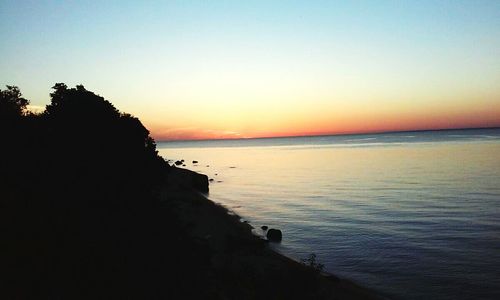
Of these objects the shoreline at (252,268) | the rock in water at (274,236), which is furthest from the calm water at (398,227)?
the shoreline at (252,268)

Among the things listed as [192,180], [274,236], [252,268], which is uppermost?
[192,180]

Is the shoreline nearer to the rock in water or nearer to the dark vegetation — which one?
the rock in water

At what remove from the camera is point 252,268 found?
23.5m

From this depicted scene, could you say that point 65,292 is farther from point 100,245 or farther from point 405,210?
point 405,210

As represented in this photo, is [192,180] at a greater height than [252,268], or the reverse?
[192,180]

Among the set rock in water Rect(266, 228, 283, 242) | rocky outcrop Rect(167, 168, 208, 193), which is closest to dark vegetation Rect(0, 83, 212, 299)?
rock in water Rect(266, 228, 283, 242)

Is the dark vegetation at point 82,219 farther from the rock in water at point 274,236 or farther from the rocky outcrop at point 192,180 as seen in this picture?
the rocky outcrop at point 192,180

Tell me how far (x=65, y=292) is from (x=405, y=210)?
41465 millimetres

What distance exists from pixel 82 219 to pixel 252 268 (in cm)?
1334

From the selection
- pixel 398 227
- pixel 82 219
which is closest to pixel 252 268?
pixel 82 219

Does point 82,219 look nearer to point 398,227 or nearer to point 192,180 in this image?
point 398,227

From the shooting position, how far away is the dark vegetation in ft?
37.3

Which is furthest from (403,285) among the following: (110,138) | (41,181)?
(41,181)

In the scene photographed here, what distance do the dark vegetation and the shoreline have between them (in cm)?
334
